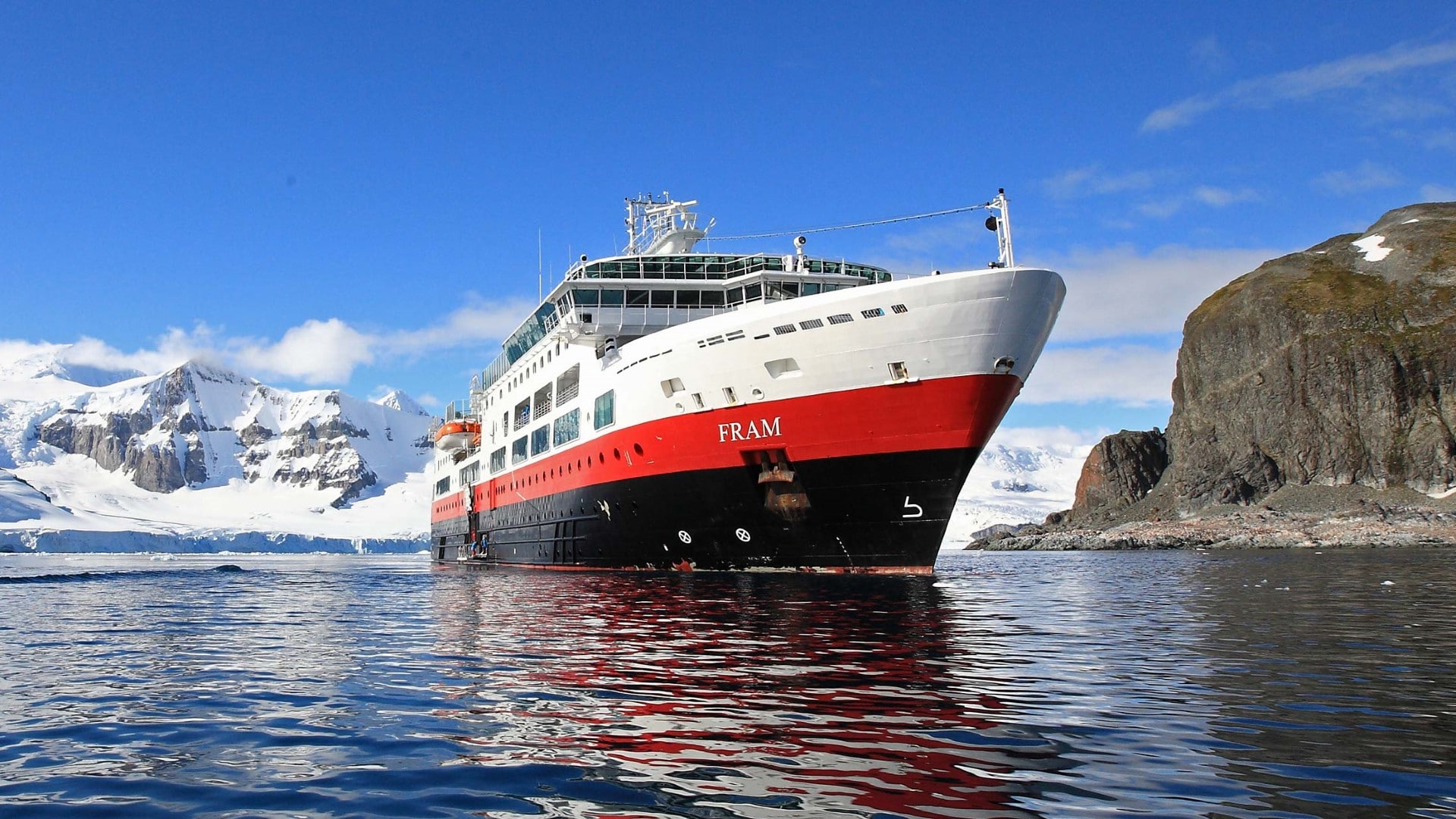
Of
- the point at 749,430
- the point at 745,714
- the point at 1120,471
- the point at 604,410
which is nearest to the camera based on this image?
the point at 745,714

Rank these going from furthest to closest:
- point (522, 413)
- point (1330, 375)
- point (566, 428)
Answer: point (1330, 375)
point (522, 413)
point (566, 428)

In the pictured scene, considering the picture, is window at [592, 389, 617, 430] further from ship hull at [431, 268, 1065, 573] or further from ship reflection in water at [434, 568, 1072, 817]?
ship reflection in water at [434, 568, 1072, 817]

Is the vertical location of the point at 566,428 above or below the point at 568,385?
below

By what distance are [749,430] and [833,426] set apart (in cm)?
274

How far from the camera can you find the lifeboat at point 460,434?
62.8 metres

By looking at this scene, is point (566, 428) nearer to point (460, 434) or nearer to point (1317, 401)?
point (460, 434)

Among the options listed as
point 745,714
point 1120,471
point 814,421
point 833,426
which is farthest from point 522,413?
point 1120,471

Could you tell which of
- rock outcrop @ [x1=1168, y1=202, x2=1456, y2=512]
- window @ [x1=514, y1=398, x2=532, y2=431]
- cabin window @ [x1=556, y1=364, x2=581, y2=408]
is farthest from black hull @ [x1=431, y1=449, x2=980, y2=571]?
rock outcrop @ [x1=1168, y1=202, x2=1456, y2=512]

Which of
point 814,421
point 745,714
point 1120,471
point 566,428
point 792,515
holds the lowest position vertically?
point 745,714

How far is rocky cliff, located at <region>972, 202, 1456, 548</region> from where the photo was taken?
98188mm

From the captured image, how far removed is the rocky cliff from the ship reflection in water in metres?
83.1

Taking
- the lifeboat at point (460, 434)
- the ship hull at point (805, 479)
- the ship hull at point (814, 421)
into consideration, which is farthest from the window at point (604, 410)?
the lifeboat at point (460, 434)

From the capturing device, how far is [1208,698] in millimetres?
9219

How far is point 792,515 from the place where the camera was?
2905 cm
